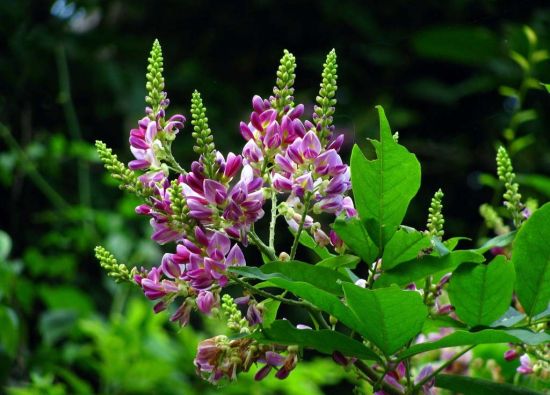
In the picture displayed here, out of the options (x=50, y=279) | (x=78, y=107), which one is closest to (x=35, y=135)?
(x=78, y=107)

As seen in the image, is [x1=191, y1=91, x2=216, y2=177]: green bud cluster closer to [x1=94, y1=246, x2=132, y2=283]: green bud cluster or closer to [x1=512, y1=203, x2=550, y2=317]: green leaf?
[x1=94, y1=246, x2=132, y2=283]: green bud cluster

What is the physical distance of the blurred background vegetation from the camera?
2018 mm

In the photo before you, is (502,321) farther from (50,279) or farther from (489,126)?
(489,126)

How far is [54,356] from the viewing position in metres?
2.01

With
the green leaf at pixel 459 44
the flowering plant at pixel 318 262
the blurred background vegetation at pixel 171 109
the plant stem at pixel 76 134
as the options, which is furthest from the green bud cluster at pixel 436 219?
the green leaf at pixel 459 44

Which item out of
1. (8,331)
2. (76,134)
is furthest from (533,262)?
(76,134)

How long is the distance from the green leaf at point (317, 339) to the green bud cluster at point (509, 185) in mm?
214

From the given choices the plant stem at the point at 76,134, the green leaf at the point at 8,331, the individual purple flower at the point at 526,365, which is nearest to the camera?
the individual purple flower at the point at 526,365

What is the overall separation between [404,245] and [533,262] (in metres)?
0.10

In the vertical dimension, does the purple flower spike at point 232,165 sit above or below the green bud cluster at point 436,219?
above

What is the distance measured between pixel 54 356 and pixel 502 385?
159 cm

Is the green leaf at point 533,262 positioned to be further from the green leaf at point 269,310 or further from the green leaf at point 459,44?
the green leaf at point 459,44

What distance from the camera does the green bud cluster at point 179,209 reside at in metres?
0.57

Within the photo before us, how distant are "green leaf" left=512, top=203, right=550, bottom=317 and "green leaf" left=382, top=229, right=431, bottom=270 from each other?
70 millimetres
